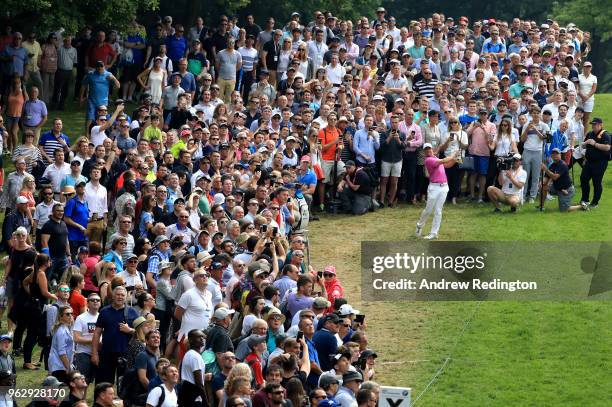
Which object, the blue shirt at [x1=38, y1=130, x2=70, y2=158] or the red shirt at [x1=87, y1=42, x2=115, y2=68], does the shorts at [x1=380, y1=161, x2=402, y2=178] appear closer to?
the blue shirt at [x1=38, y1=130, x2=70, y2=158]

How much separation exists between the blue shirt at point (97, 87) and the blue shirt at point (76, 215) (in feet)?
22.1

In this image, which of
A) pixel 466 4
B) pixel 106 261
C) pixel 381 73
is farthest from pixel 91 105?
pixel 466 4

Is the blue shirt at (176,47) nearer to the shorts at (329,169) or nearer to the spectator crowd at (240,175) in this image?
the spectator crowd at (240,175)

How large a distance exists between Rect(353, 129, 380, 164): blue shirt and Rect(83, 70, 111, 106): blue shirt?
5.23 m

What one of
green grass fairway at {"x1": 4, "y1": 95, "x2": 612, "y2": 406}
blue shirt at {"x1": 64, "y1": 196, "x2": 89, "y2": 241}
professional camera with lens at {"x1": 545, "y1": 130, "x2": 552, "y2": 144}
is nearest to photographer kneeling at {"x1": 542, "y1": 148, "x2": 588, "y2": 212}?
professional camera with lens at {"x1": 545, "y1": 130, "x2": 552, "y2": 144}

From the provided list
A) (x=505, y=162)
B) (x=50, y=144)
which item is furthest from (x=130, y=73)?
(x=505, y=162)

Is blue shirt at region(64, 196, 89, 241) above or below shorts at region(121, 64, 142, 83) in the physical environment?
below

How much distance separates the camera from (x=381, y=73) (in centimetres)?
3425

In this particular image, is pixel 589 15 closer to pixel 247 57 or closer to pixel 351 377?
pixel 247 57

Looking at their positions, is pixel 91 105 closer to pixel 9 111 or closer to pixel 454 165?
pixel 9 111

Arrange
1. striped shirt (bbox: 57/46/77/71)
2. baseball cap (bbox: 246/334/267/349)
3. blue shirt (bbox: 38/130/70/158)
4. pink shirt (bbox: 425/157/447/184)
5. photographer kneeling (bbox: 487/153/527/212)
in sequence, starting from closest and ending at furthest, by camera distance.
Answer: baseball cap (bbox: 246/334/267/349) → blue shirt (bbox: 38/130/70/158) → pink shirt (bbox: 425/157/447/184) → photographer kneeling (bbox: 487/153/527/212) → striped shirt (bbox: 57/46/77/71)

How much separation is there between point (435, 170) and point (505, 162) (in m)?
2.48

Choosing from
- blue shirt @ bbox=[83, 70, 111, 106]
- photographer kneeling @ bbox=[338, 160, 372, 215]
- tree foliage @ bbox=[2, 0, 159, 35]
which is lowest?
photographer kneeling @ bbox=[338, 160, 372, 215]

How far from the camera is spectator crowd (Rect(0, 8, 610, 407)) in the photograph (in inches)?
748
